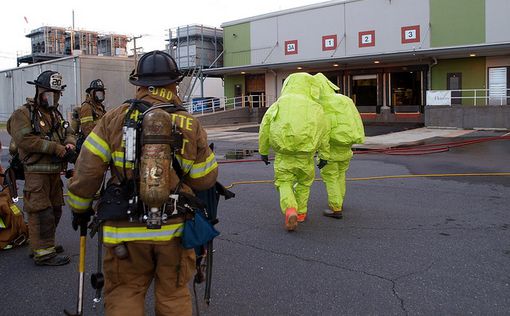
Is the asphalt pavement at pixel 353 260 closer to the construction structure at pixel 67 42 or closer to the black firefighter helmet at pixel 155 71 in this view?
the black firefighter helmet at pixel 155 71

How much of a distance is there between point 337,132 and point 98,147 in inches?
162

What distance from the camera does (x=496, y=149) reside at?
14.0 metres

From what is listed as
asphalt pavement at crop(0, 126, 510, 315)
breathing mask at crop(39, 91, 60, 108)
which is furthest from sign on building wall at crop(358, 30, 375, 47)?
breathing mask at crop(39, 91, 60, 108)

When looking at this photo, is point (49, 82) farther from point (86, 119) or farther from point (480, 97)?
point (480, 97)

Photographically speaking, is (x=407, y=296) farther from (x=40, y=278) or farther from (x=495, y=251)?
(x=40, y=278)

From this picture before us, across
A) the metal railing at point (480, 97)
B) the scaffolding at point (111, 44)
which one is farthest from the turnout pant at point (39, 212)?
the scaffolding at point (111, 44)

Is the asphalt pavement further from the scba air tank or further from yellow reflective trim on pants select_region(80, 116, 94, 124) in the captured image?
yellow reflective trim on pants select_region(80, 116, 94, 124)

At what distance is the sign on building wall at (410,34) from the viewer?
26.3 m

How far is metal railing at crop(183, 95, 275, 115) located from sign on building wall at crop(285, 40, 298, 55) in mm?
3230

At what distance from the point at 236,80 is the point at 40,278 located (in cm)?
3110

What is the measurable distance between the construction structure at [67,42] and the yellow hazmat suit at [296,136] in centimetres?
5377

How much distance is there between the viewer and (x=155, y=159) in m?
2.59

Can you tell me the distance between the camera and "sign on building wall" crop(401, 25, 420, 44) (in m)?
26.3

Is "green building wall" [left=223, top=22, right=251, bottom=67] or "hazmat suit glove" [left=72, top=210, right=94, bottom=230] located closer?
"hazmat suit glove" [left=72, top=210, right=94, bottom=230]
